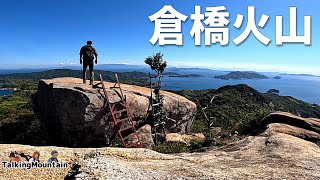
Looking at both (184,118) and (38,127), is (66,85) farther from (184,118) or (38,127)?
(184,118)

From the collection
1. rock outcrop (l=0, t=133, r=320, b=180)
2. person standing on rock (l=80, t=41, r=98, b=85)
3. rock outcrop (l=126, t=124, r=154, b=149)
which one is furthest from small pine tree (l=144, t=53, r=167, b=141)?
rock outcrop (l=0, t=133, r=320, b=180)

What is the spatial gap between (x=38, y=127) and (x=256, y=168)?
19135mm

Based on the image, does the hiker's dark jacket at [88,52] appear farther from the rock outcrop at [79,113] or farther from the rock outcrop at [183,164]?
the rock outcrop at [183,164]

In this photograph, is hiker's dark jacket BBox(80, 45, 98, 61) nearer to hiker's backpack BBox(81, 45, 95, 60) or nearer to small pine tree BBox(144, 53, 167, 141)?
hiker's backpack BBox(81, 45, 95, 60)

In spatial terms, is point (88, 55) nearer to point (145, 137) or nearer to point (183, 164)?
point (145, 137)

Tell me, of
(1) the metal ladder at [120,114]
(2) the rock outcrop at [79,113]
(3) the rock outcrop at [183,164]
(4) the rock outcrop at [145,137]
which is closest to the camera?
(3) the rock outcrop at [183,164]

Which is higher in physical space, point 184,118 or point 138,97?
point 138,97

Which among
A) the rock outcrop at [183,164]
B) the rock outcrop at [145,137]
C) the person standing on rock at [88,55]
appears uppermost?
the person standing on rock at [88,55]

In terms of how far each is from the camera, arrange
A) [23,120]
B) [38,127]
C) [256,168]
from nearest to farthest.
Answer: [256,168] < [38,127] < [23,120]

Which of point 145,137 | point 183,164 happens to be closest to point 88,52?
point 145,137

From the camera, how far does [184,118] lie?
2617 centimetres

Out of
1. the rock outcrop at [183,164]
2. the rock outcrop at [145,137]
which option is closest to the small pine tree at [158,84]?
→ the rock outcrop at [145,137]

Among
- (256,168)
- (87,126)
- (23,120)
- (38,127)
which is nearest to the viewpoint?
(256,168)

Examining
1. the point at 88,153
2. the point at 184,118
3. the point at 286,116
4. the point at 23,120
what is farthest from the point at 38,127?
the point at 286,116
